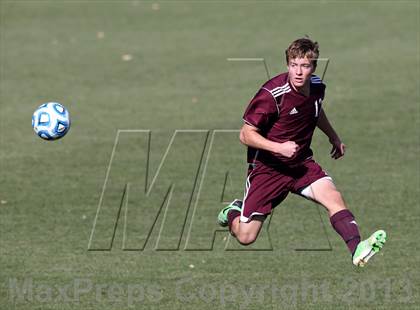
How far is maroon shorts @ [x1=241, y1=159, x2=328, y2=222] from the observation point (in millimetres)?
10477

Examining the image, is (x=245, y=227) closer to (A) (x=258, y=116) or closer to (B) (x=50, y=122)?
(A) (x=258, y=116)

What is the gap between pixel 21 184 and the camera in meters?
15.7

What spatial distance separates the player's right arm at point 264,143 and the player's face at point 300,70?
63cm

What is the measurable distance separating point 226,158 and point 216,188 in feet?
5.54

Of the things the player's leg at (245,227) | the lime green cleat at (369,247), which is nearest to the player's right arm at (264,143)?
the lime green cleat at (369,247)

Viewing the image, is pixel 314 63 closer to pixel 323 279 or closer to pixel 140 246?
pixel 323 279

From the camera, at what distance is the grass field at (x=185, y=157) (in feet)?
37.9

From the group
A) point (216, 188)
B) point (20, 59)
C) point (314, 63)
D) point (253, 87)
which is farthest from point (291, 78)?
point (20, 59)

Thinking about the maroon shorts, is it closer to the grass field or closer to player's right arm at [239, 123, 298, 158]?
player's right arm at [239, 123, 298, 158]


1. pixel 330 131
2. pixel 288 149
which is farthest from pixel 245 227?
pixel 288 149

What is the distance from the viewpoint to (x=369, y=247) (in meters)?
9.27

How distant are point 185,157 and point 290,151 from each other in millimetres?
8014

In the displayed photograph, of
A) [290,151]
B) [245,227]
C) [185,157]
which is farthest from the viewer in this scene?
[185,157]

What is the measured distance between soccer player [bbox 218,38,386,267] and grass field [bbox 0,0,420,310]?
119cm
